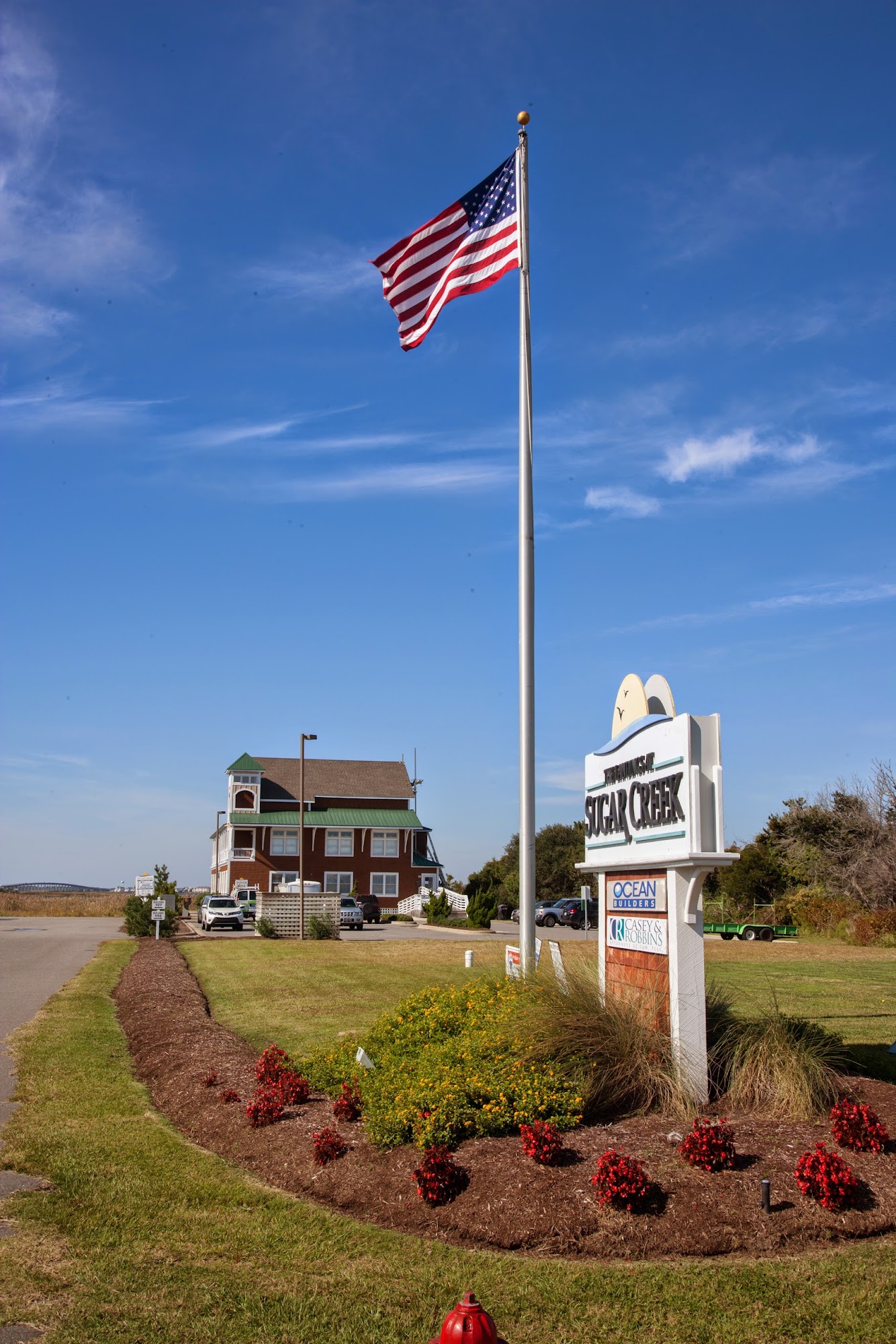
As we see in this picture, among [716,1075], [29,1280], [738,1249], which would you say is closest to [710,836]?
[716,1075]

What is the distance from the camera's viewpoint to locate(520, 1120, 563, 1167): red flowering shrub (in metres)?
6.32

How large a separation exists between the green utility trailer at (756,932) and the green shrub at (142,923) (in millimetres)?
18743

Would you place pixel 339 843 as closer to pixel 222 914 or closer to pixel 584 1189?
pixel 222 914

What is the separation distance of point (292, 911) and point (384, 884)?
2813 centimetres

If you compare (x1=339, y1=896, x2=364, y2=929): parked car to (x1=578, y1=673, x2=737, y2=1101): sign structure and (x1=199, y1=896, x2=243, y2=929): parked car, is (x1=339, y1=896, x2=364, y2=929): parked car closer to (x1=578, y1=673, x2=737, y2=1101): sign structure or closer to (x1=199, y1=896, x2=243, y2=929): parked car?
(x1=199, y1=896, x2=243, y2=929): parked car

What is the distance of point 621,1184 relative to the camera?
582 cm

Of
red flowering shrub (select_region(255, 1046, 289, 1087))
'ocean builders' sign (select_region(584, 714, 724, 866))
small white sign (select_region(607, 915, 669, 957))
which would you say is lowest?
red flowering shrub (select_region(255, 1046, 289, 1087))

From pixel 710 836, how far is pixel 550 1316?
155 inches

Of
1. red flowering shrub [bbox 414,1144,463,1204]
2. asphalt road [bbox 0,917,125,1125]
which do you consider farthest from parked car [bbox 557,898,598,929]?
red flowering shrub [bbox 414,1144,463,1204]

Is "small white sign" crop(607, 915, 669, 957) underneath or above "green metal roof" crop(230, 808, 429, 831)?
underneath

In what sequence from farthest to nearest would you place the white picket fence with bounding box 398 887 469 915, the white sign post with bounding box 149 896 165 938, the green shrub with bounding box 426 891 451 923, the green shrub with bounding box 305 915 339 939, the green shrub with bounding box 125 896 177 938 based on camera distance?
the white picket fence with bounding box 398 887 469 915
the green shrub with bounding box 426 891 451 923
the green shrub with bounding box 305 915 339 939
the green shrub with bounding box 125 896 177 938
the white sign post with bounding box 149 896 165 938

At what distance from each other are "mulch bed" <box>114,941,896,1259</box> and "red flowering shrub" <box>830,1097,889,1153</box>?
0.25 ft

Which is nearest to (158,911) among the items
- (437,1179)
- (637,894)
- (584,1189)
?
(637,894)

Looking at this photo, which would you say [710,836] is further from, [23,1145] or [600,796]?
[23,1145]
